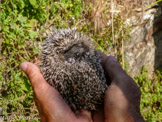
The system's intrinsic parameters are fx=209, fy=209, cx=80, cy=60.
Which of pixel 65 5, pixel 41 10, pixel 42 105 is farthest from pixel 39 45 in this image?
pixel 42 105

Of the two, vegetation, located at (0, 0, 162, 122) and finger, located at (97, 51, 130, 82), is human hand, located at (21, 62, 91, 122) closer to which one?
finger, located at (97, 51, 130, 82)

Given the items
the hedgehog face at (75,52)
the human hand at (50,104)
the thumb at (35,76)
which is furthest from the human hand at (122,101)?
the thumb at (35,76)

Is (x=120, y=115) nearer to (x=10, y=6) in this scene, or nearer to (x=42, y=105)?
(x=42, y=105)

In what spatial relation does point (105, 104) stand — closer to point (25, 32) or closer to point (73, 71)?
point (73, 71)

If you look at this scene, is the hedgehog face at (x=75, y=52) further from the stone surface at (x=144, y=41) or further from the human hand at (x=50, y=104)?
the stone surface at (x=144, y=41)

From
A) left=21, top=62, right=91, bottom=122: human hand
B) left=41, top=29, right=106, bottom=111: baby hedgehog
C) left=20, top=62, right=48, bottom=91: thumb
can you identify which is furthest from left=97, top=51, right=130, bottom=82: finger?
left=20, top=62, right=48, bottom=91: thumb
